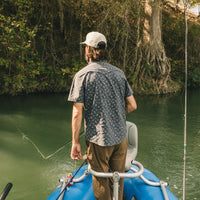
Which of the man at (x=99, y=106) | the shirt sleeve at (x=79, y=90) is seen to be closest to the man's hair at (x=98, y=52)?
the man at (x=99, y=106)

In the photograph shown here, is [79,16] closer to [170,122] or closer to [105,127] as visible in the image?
[170,122]

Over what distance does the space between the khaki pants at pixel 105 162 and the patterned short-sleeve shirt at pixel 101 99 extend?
0.07 m

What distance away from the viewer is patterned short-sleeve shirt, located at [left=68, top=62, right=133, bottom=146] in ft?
5.79

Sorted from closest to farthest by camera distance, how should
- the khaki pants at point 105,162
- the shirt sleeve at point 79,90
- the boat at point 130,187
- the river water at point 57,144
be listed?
the shirt sleeve at point 79,90 → the khaki pants at point 105,162 → the boat at point 130,187 → the river water at point 57,144

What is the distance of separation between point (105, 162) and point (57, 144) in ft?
11.6

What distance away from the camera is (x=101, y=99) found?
5.83 ft

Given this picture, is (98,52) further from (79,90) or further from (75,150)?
(75,150)

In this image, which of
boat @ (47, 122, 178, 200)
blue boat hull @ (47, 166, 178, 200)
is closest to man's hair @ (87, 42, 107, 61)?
boat @ (47, 122, 178, 200)

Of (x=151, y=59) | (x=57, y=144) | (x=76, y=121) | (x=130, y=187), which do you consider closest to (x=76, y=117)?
(x=76, y=121)

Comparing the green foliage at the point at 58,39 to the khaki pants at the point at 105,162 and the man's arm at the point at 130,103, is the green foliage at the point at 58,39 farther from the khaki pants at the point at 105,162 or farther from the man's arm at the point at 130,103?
the khaki pants at the point at 105,162

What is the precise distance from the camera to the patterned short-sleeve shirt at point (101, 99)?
5.79ft

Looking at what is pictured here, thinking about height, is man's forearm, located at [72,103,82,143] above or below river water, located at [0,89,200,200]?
above

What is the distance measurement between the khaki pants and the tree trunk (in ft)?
30.0

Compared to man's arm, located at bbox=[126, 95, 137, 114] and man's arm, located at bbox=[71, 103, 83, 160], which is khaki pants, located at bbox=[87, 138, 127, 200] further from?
man's arm, located at bbox=[126, 95, 137, 114]
